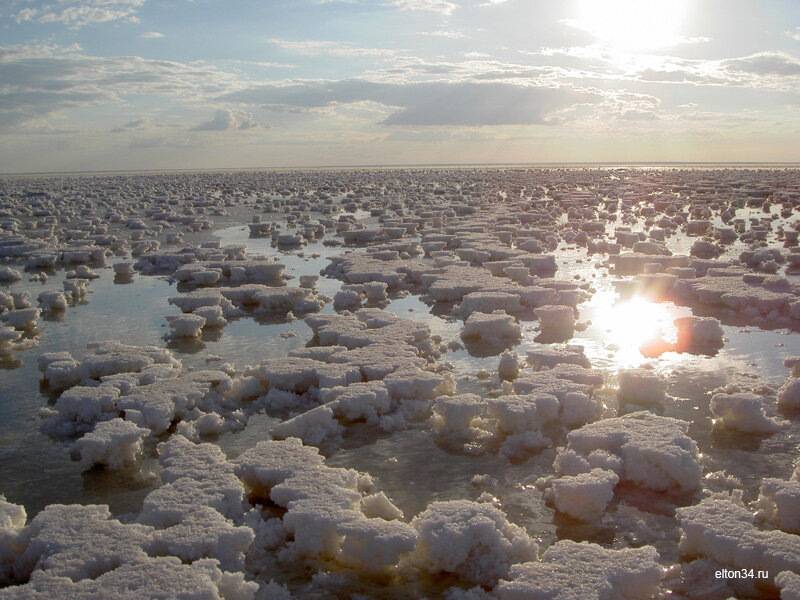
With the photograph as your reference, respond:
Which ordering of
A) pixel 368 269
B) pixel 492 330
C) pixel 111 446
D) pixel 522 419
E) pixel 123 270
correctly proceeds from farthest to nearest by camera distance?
pixel 123 270 < pixel 368 269 < pixel 492 330 < pixel 522 419 < pixel 111 446

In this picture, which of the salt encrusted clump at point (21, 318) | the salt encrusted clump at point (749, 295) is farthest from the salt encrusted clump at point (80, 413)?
the salt encrusted clump at point (749, 295)

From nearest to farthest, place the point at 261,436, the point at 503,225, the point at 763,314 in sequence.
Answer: the point at 261,436
the point at 763,314
the point at 503,225

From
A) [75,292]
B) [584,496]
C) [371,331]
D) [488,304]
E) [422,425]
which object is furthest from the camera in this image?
[75,292]

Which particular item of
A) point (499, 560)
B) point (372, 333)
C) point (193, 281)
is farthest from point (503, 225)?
point (499, 560)

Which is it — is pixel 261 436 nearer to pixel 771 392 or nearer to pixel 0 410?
pixel 0 410

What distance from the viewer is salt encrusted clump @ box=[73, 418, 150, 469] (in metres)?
4.84

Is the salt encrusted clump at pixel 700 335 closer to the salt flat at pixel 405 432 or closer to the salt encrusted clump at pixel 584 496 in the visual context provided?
the salt flat at pixel 405 432

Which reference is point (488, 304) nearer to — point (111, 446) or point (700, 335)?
point (700, 335)

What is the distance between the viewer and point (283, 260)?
13984 mm

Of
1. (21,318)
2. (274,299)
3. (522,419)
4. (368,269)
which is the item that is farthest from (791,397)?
(21,318)

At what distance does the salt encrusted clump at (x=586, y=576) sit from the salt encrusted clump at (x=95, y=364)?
453 centimetres

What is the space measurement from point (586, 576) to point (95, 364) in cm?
539

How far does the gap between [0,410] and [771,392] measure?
7.47 meters

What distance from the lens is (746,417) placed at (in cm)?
540
